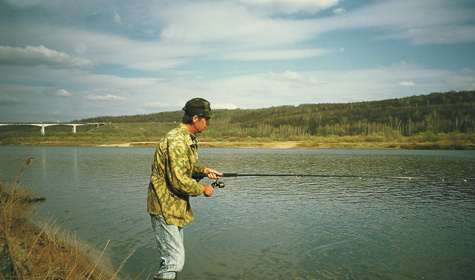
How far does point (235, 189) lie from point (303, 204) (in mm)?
4304

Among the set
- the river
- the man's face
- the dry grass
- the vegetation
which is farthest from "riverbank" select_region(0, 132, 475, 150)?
the man's face

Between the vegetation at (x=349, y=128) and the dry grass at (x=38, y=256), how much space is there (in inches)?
2993

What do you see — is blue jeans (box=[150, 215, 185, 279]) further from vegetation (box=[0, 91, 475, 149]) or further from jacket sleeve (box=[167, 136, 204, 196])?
vegetation (box=[0, 91, 475, 149])

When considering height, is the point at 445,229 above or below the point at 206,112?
below

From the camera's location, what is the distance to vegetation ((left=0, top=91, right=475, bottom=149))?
84562mm

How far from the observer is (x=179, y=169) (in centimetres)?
352

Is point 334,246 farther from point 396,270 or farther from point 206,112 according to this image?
point 206,112

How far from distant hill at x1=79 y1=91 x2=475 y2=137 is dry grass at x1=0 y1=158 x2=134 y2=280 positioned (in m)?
101

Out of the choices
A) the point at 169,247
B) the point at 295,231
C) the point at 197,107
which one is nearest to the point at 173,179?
the point at 169,247

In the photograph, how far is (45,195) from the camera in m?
13.4

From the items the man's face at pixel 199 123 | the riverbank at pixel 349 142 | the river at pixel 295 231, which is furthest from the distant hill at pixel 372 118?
the man's face at pixel 199 123

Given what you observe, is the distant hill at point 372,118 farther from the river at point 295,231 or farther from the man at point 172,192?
the man at point 172,192

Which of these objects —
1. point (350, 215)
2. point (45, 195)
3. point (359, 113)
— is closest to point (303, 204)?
Answer: point (350, 215)

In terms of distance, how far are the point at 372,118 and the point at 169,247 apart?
6010 inches
